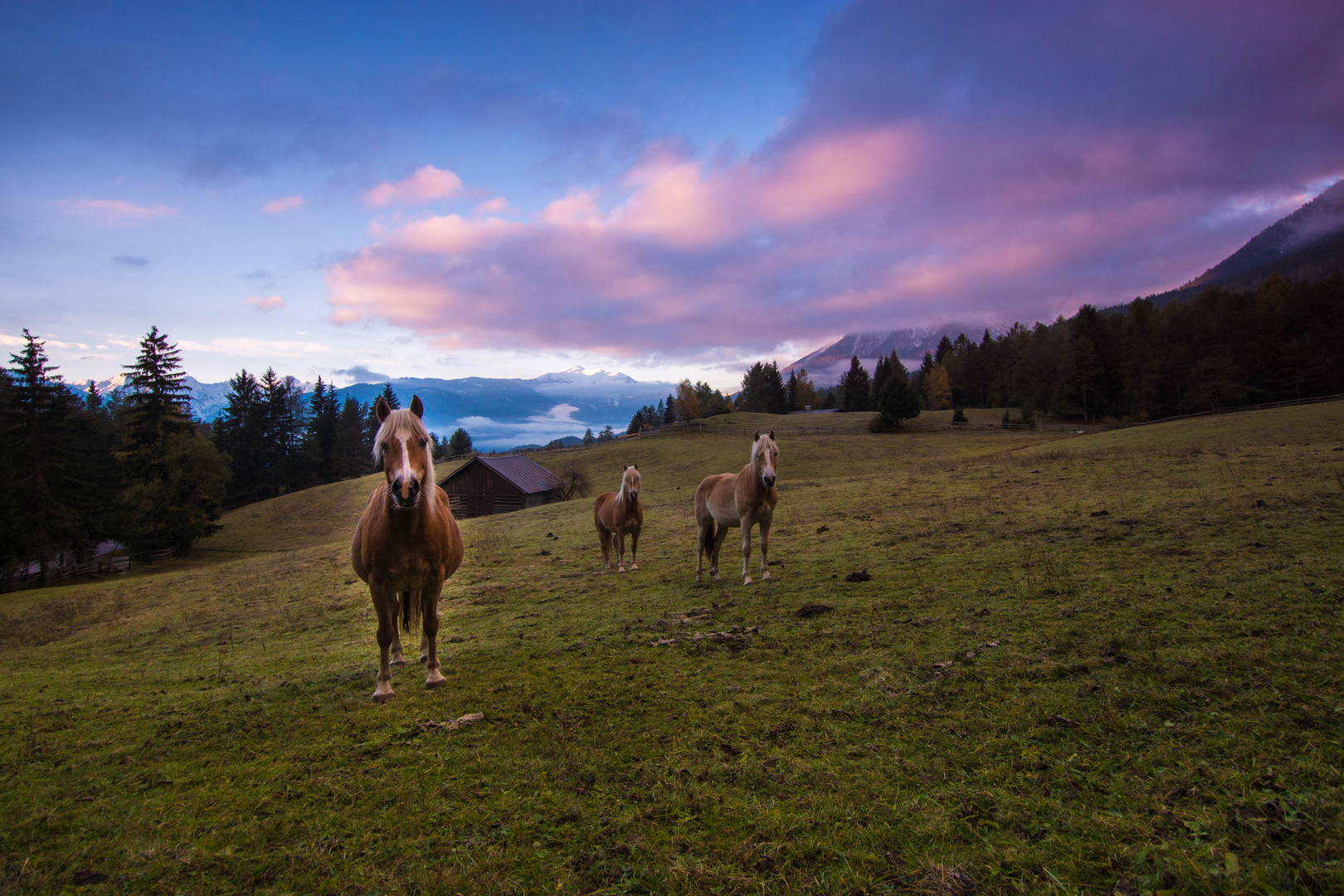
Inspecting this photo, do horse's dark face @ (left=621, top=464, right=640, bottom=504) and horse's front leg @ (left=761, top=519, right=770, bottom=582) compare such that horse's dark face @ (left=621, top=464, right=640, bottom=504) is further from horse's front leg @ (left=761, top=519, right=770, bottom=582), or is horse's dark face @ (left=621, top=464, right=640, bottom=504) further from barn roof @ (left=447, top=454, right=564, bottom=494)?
barn roof @ (left=447, top=454, right=564, bottom=494)

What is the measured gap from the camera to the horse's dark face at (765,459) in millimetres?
9539

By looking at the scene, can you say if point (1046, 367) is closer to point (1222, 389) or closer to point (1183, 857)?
point (1222, 389)

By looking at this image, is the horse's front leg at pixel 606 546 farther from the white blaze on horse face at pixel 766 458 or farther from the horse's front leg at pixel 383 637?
the horse's front leg at pixel 383 637

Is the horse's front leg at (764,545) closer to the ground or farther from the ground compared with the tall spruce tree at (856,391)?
closer to the ground

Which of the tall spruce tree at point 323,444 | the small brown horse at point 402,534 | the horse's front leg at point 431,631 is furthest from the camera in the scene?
the tall spruce tree at point 323,444

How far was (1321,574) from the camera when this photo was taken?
5.92 metres

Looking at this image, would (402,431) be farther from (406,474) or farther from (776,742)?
(776,742)

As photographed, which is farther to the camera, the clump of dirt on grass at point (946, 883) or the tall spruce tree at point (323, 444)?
the tall spruce tree at point (323, 444)

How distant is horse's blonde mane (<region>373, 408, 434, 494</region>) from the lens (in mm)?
5016

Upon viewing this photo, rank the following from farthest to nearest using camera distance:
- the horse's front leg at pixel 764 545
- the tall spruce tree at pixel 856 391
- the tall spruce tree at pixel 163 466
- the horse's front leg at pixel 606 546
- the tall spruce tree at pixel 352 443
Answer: the tall spruce tree at pixel 856 391 → the tall spruce tree at pixel 352 443 → the tall spruce tree at pixel 163 466 → the horse's front leg at pixel 606 546 → the horse's front leg at pixel 764 545

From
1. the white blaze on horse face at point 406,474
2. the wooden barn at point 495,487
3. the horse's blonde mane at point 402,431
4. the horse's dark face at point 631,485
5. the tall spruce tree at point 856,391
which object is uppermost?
the tall spruce tree at point 856,391

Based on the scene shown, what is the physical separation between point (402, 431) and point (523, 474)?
38.5 meters

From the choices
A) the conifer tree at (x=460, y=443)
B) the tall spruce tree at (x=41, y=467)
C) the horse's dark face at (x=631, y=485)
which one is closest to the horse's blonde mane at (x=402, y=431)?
the horse's dark face at (x=631, y=485)

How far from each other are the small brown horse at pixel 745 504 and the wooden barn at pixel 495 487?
3032cm
